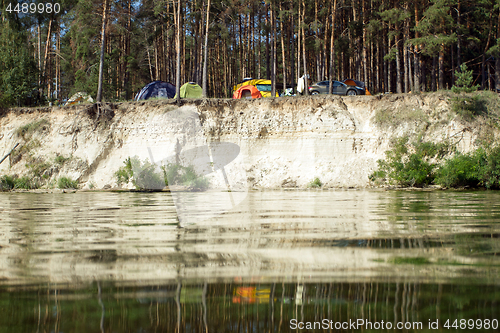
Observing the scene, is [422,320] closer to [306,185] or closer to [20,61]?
[306,185]

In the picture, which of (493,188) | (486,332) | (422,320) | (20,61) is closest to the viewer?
(486,332)

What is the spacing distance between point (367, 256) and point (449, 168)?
64.5 feet

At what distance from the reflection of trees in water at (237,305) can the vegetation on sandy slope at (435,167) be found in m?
20.6

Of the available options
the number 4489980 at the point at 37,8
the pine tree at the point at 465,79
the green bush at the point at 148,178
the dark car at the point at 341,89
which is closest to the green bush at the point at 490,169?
the pine tree at the point at 465,79

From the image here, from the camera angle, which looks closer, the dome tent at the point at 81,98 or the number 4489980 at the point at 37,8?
the dome tent at the point at 81,98

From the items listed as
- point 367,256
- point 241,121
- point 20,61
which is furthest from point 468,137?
point 20,61

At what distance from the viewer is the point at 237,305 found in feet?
11.8

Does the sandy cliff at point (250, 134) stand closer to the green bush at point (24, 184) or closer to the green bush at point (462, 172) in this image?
the green bush at point (24, 184)

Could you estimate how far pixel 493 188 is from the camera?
22.2 metres

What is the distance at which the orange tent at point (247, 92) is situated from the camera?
104ft

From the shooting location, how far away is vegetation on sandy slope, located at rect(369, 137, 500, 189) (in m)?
22.1

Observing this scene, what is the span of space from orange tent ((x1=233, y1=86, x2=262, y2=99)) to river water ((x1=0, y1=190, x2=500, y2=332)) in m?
24.6
